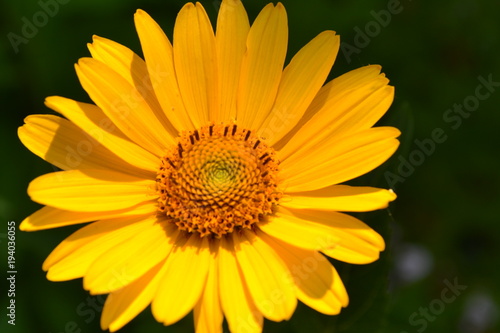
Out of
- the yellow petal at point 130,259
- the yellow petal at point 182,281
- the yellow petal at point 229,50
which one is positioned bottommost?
the yellow petal at point 182,281

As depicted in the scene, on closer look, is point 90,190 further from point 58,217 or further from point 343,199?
point 343,199

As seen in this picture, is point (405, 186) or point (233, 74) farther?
point (405, 186)

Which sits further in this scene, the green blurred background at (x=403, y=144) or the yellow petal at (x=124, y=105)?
the green blurred background at (x=403, y=144)

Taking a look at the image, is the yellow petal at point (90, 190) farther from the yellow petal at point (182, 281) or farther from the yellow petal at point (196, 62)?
the yellow petal at point (196, 62)

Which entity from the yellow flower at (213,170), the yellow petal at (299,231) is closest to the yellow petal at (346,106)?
the yellow flower at (213,170)

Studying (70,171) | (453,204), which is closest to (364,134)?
(70,171)

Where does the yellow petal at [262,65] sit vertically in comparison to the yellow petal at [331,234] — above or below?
above

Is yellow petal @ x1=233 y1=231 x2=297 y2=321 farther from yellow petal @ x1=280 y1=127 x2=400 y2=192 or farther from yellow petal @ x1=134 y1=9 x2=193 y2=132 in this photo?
yellow petal @ x1=134 y1=9 x2=193 y2=132

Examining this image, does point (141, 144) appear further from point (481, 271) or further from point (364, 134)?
point (481, 271)
